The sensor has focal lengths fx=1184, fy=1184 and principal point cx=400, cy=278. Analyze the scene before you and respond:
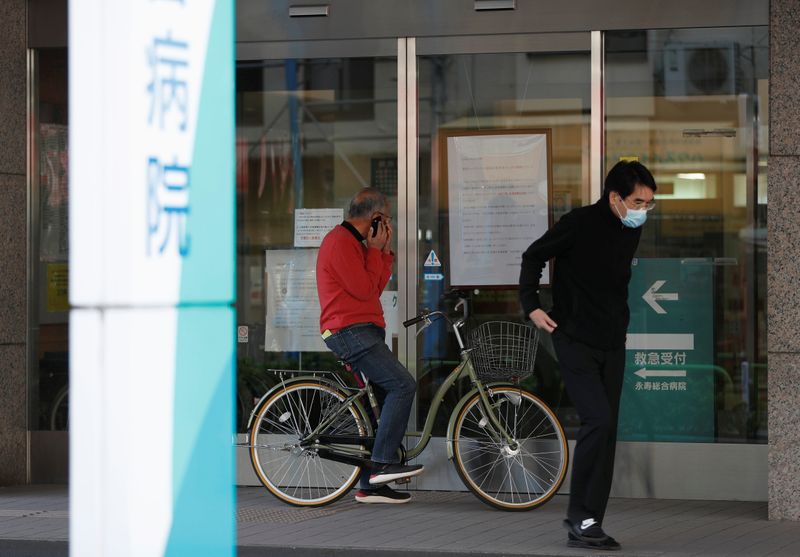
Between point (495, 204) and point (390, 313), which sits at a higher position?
point (495, 204)

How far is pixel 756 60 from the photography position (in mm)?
7910

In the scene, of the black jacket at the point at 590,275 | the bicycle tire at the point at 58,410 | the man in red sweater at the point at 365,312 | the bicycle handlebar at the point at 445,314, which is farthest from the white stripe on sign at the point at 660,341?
the bicycle tire at the point at 58,410

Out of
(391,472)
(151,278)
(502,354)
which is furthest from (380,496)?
(151,278)

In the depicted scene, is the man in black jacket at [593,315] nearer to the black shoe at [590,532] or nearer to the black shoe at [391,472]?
the black shoe at [590,532]

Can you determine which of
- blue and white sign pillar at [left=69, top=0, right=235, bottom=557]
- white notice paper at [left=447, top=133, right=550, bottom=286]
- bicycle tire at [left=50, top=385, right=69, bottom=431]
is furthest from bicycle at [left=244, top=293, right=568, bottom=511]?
blue and white sign pillar at [left=69, top=0, right=235, bottom=557]

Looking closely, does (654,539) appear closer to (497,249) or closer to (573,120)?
(497,249)

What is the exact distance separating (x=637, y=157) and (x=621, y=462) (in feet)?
6.78

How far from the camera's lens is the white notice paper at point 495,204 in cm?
815

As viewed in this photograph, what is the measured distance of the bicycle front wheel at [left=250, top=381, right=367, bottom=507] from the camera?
746 centimetres

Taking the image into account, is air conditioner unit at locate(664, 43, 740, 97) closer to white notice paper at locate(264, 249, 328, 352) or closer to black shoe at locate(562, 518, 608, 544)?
white notice paper at locate(264, 249, 328, 352)

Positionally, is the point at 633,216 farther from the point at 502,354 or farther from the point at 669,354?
the point at 669,354

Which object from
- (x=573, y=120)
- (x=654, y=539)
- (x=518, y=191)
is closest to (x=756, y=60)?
(x=573, y=120)

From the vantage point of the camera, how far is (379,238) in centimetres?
721

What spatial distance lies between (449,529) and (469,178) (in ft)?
8.72
